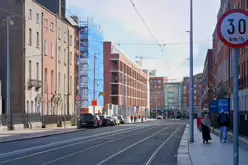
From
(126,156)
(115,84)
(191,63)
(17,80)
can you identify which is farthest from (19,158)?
(115,84)

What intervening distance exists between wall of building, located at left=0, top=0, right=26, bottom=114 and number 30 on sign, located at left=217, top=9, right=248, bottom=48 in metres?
45.7

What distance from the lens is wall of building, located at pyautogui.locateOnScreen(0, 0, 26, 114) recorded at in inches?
2005

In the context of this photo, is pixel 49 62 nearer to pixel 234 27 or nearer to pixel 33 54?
pixel 33 54

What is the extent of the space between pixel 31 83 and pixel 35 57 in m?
3.83

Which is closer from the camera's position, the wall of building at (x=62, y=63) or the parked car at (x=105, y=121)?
the wall of building at (x=62, y=63)

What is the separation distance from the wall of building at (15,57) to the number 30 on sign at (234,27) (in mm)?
45651

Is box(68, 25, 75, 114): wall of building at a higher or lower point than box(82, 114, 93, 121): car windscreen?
higher

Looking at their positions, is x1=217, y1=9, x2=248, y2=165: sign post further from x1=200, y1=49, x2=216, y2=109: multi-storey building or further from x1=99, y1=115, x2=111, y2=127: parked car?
x1=200, y1=49, x2=216, y2=109: multi-storey building

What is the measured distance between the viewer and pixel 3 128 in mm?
42531

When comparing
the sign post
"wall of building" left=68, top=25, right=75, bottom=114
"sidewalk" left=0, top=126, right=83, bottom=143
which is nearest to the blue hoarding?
"sidewalk" left=0, top=126, right=83, bottom=143

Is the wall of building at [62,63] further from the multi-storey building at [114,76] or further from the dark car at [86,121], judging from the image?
the multi-storey building at [114,76]

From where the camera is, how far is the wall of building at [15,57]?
50.9 metres

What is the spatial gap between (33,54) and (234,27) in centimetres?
4830

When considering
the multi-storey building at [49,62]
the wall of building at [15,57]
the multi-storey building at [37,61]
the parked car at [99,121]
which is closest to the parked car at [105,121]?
the parked car at [99,121]
